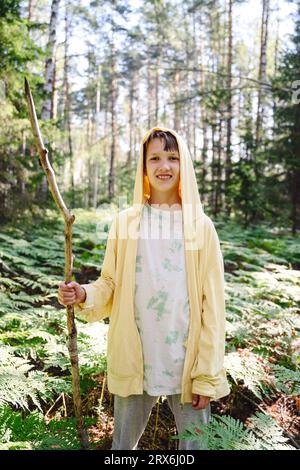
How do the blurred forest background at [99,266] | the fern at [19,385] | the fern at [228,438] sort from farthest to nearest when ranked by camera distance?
the blurred forest background at [99,266] < the fern at [19,385] < the fern at [228,438]

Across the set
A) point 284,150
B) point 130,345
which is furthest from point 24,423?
point 284,150

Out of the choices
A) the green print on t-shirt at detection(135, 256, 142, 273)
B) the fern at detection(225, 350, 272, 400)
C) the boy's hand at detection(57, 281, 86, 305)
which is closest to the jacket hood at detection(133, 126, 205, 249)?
the green print on t-shirt at detection(135, 256, 142, 273)

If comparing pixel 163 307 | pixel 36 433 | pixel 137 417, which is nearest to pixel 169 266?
pixel 163 307

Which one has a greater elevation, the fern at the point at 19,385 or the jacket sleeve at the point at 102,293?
the jacket sleeve at the point at 102,293

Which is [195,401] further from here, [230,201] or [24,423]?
[230,201]

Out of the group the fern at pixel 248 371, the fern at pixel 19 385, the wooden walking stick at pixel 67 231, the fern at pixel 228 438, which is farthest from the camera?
the fern at pixel 248 371

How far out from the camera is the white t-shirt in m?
2.03

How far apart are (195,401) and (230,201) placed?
12405 mm

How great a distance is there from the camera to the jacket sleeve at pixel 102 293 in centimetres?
198

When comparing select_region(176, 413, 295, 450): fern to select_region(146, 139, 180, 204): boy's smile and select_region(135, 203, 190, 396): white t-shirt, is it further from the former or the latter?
select_region(146, 139, 180, 204): boy's smile

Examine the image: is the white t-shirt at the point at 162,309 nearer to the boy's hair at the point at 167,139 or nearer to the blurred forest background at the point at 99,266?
the blurred forest background at the point at 99,266

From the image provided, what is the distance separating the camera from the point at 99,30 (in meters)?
22.8

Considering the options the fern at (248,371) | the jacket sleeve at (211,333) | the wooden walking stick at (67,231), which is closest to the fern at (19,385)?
the wooden walking stick at (67,231)

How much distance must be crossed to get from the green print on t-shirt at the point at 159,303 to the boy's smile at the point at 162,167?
0.62 metres
